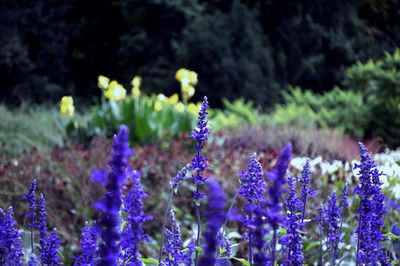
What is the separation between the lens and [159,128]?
343 inches

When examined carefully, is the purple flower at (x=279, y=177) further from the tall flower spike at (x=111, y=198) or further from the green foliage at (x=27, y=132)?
the green foliage at (x=27, y=132)

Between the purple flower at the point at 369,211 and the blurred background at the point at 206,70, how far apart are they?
5.26m

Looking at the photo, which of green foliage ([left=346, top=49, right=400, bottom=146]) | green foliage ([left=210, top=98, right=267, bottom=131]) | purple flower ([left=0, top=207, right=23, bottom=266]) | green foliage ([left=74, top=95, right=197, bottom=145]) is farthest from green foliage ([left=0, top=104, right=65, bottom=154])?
purple flower ([left=0, top=207, right=23, bottom=266])

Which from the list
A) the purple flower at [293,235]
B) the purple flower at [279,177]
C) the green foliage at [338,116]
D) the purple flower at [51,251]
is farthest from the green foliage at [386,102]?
the purple flower at [279,177]

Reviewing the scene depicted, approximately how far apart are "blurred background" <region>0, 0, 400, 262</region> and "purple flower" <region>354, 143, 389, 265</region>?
526cm

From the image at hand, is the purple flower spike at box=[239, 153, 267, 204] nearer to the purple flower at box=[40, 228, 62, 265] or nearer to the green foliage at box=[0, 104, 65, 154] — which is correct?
the purple flower at box=[40, 228, 62, 265]

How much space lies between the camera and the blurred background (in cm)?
930

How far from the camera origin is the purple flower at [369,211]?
209cm

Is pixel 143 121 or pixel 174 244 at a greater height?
pixel 143 121

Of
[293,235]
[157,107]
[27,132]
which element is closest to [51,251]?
[293,235]

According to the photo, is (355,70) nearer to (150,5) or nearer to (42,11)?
(150,5)

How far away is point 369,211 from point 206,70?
53.7 feet

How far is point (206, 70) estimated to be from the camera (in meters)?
18.5

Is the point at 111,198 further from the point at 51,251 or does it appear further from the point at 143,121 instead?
the point at 143,121
